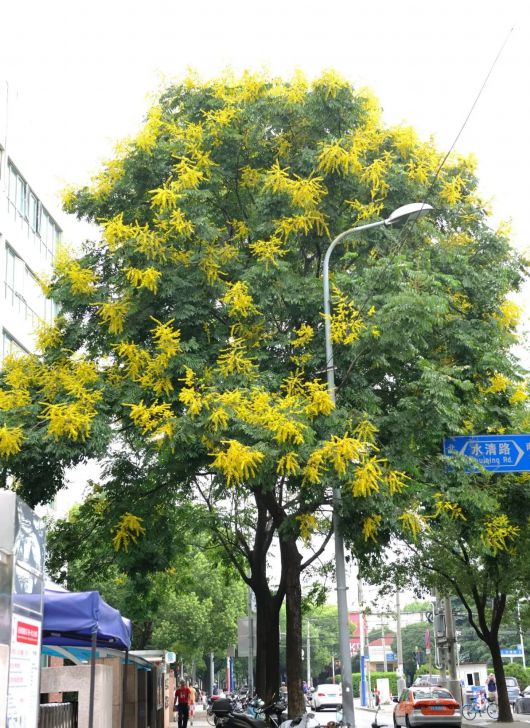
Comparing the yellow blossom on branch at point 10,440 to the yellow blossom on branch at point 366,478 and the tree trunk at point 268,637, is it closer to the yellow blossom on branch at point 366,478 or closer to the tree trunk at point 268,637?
the yellow blossom on branch at point 366,478

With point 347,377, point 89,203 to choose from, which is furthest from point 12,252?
point 347,377

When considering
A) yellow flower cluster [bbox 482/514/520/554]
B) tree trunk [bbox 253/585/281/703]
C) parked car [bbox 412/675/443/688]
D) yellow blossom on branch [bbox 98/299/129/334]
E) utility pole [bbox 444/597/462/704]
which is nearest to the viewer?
yellow flower cluster [bbox 482/514/520/554]

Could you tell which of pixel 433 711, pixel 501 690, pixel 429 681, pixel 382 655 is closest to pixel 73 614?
pixel 433 711

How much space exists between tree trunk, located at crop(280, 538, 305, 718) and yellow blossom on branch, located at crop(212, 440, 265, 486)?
21.0 feet

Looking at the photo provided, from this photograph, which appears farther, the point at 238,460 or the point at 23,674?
the point at 238,460

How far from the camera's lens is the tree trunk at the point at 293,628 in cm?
2039

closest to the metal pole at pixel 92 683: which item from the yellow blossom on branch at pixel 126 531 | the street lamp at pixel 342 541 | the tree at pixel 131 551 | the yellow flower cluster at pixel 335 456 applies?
the yellow flower cluster at pixel 335 456

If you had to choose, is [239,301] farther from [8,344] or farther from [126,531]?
[8,344]

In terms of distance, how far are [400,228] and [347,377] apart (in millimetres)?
3435

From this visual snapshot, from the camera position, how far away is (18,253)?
3316cm

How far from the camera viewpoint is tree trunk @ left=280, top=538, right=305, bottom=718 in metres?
20.4

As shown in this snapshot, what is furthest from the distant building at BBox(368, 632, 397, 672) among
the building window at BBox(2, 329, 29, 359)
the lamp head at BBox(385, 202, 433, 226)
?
the lamp head at BBox(385, 202, 433, 226)

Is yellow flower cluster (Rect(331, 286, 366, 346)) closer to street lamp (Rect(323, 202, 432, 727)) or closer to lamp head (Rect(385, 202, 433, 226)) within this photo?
street lamp (Rect(323, 202, 432, 727))

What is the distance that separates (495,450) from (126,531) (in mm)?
7032
